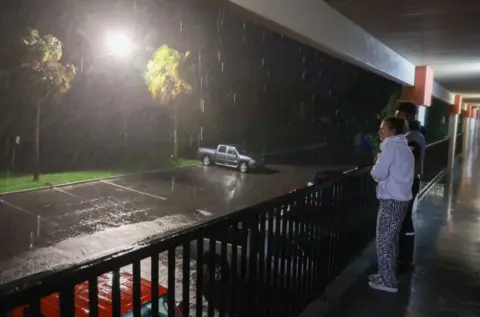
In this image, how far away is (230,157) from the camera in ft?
58.1

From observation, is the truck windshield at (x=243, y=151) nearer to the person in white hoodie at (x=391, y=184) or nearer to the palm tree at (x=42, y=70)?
the palm tree at (x=42, y=70)

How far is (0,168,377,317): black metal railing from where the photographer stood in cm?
111

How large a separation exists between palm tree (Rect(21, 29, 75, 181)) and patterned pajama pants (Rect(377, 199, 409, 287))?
36.1ft

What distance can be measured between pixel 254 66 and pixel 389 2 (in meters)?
14.8

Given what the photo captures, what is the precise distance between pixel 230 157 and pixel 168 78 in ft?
15.0

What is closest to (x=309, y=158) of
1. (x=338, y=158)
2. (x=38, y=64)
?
(x=338, y=158)

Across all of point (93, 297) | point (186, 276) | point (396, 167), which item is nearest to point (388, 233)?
point (396, 167)

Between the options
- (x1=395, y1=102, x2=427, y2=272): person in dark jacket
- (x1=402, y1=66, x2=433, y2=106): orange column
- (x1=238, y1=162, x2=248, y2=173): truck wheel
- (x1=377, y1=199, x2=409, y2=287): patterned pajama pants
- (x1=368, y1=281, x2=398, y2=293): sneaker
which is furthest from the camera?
(x1=238, y1=162, x2=248, y2=173): truck wheel

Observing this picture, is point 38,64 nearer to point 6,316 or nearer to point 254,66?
point 254,66

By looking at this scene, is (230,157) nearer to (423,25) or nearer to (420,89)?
(420,89)

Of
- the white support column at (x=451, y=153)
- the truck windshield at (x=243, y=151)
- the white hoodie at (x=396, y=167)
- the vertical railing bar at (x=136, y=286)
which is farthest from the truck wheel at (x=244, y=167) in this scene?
the vertical railing bar at (x=136, y=286)

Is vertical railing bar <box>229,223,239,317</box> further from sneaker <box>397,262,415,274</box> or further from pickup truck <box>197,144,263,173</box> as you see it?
pickup truck <box>197,144,263,173</box>

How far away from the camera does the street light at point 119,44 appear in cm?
1375

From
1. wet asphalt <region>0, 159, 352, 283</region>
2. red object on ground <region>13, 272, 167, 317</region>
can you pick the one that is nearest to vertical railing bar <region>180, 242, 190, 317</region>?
red object on ground <region>13, 272, 167, 317</region>
